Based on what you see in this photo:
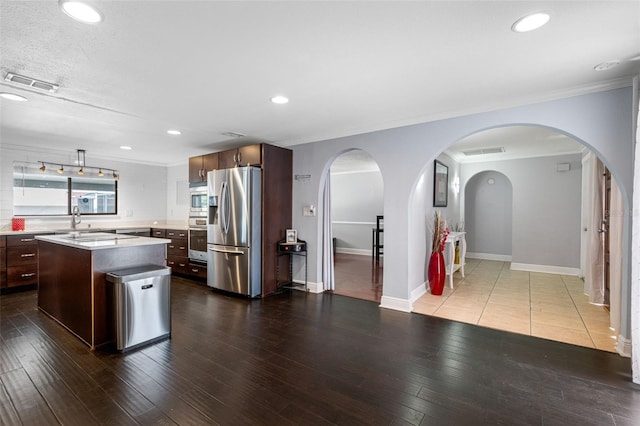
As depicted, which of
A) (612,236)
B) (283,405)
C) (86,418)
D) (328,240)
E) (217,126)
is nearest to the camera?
(86,418)

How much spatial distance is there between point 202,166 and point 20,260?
3.11 meters

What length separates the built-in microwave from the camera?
5.18 metres

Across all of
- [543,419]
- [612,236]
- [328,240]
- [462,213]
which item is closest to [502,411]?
[543,419]

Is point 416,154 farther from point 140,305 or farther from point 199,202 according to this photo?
point 199,202

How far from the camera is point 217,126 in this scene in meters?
3.97

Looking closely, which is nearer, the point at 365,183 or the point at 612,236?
the point at 612,236

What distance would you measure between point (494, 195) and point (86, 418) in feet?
27.4

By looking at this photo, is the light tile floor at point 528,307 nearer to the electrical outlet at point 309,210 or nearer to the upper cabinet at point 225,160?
the electrical outlet at point 309,210

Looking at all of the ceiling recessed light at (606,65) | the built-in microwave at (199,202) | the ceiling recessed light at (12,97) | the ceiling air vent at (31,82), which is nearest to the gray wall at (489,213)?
the ceiling recessed light at (606,65)

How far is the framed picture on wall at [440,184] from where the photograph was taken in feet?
17.1

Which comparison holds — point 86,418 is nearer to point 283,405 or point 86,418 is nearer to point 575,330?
point 283,405

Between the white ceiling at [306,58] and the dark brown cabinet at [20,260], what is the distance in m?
1.99

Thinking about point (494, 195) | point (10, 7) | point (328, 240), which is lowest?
point (328, 240)

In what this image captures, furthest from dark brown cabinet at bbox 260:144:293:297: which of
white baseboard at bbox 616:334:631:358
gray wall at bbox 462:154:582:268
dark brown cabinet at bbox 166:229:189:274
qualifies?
gray wall at bbox 462:154:582:268
